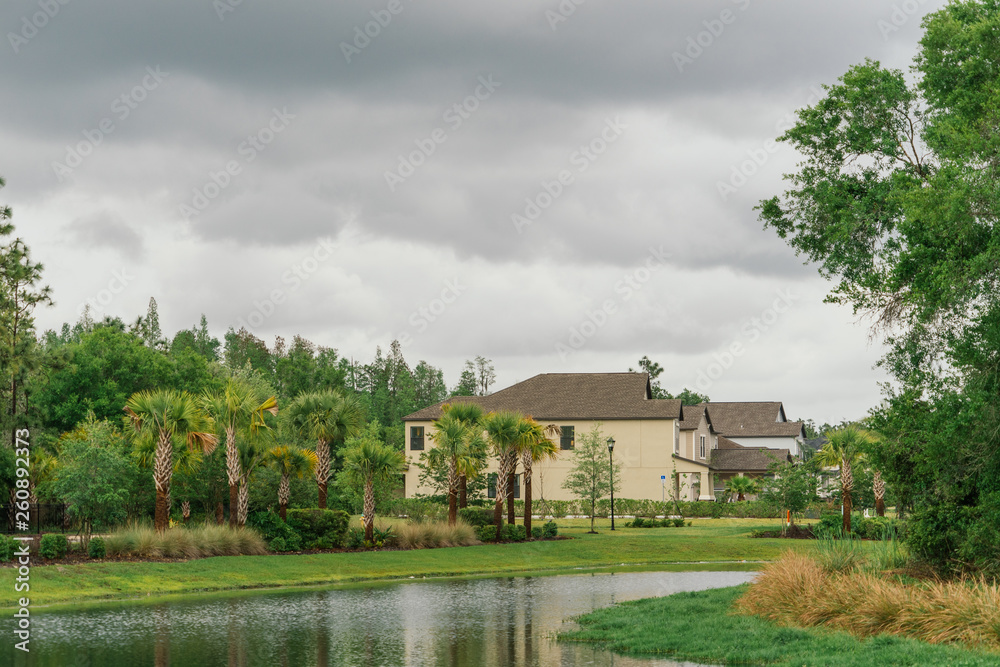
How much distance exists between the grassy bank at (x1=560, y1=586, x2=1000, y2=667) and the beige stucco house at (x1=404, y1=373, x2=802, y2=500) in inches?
1805

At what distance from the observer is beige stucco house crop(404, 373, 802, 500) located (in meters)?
67.4

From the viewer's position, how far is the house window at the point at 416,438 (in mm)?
70188

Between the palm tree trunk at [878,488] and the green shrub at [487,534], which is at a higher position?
the palm tree trunk at [878,488]

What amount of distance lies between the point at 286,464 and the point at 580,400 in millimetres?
35196

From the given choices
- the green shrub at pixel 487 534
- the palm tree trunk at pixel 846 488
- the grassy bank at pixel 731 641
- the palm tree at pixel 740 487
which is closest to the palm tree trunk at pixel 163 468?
the green shrub at pixel 487 534

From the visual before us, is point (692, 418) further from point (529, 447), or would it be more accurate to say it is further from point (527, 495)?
point (529, 447)

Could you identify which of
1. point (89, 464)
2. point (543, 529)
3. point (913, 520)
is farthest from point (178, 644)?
point (543, 529)

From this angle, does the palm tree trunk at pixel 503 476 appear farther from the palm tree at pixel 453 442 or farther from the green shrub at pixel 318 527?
the green shrub at pixel 318 527

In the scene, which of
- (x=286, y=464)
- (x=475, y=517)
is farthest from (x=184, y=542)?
(x=475, y=517)

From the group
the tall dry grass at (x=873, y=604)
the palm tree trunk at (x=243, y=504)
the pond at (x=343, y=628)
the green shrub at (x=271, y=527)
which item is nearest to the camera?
the tall dry grass at (x=873, y=604)

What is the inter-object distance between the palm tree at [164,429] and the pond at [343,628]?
799 centimetres

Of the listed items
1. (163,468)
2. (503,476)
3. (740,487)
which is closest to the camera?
(163,468)

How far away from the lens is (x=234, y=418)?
35.1m

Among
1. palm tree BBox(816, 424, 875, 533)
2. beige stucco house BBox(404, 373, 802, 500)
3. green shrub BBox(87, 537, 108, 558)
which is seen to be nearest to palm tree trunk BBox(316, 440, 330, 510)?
green shrub BBox(87, 537, 108, 558)
